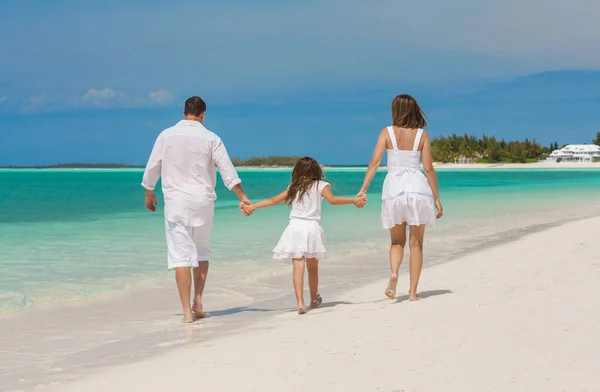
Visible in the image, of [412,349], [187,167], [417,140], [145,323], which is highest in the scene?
[417,140]

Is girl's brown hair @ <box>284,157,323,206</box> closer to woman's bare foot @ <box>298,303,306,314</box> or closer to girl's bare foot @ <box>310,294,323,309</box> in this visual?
woman's bare foot @ <box>298,303,306,314</box>

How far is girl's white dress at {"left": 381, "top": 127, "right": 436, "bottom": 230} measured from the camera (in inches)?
256

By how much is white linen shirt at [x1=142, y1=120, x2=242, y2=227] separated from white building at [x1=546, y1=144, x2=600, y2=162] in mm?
193967

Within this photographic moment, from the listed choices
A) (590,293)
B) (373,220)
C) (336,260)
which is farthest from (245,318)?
(373,220)

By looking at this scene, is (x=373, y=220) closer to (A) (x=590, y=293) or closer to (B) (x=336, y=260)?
(B) (x=336, y=260)

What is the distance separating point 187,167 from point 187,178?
0.10m

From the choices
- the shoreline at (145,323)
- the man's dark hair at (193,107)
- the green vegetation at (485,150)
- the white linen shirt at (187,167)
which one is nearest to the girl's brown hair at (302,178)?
the white linen shirt at (187,167)

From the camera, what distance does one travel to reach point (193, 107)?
659 centimetres

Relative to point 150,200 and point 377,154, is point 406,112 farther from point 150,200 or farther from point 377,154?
point 150,200

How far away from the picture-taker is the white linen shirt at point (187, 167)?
6449mm

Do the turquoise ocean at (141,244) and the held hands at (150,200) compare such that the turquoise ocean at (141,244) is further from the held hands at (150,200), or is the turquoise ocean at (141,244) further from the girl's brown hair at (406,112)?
the girl's brown hair at (406,112)

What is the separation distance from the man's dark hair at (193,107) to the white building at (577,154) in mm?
193874

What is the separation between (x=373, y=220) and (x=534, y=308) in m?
14.6

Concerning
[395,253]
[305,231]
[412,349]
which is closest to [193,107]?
[305,231]
